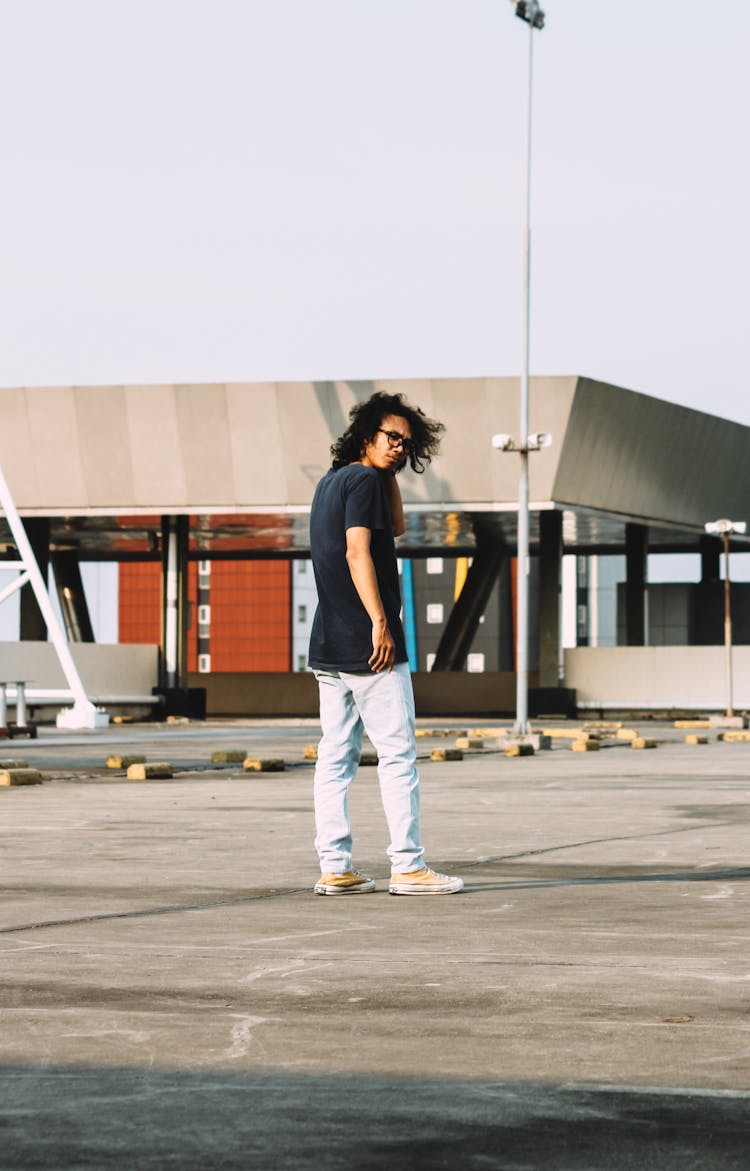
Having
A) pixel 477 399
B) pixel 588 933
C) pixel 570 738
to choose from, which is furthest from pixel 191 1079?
pixel 477 399

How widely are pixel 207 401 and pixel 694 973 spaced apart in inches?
1644

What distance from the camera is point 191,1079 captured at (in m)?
4.18

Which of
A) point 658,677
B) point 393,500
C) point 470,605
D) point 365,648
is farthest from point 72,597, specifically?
→ point 365,648

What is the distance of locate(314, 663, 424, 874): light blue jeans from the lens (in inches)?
320

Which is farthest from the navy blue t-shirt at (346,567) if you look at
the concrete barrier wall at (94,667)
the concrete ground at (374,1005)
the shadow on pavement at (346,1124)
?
the concrete barrier wall at (94,667)

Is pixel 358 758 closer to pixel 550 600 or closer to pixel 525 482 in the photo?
pixel 525 482

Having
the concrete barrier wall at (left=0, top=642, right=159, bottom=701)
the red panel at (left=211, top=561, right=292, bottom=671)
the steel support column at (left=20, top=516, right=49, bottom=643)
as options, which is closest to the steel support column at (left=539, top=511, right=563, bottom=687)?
the concrete barrier wall at (left=0, top=642, right=159, bottom=701)

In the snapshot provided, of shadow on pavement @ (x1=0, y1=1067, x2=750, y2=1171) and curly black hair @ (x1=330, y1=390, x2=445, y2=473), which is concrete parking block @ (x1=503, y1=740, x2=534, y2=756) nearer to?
curly black hair @ (x1=330, y1=390, x2=445, y2=473)

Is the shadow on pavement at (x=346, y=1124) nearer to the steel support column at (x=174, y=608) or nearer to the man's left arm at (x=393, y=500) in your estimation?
the man's left arm at (x=393, y=500)

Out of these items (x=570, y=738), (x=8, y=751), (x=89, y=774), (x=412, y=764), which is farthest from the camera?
(x=570, y=738)

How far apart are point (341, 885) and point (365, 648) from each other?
1.05 metres

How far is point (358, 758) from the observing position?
324 inches

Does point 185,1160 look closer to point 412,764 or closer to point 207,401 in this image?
point 412,764

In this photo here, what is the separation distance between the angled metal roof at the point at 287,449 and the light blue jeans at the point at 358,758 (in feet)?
121
